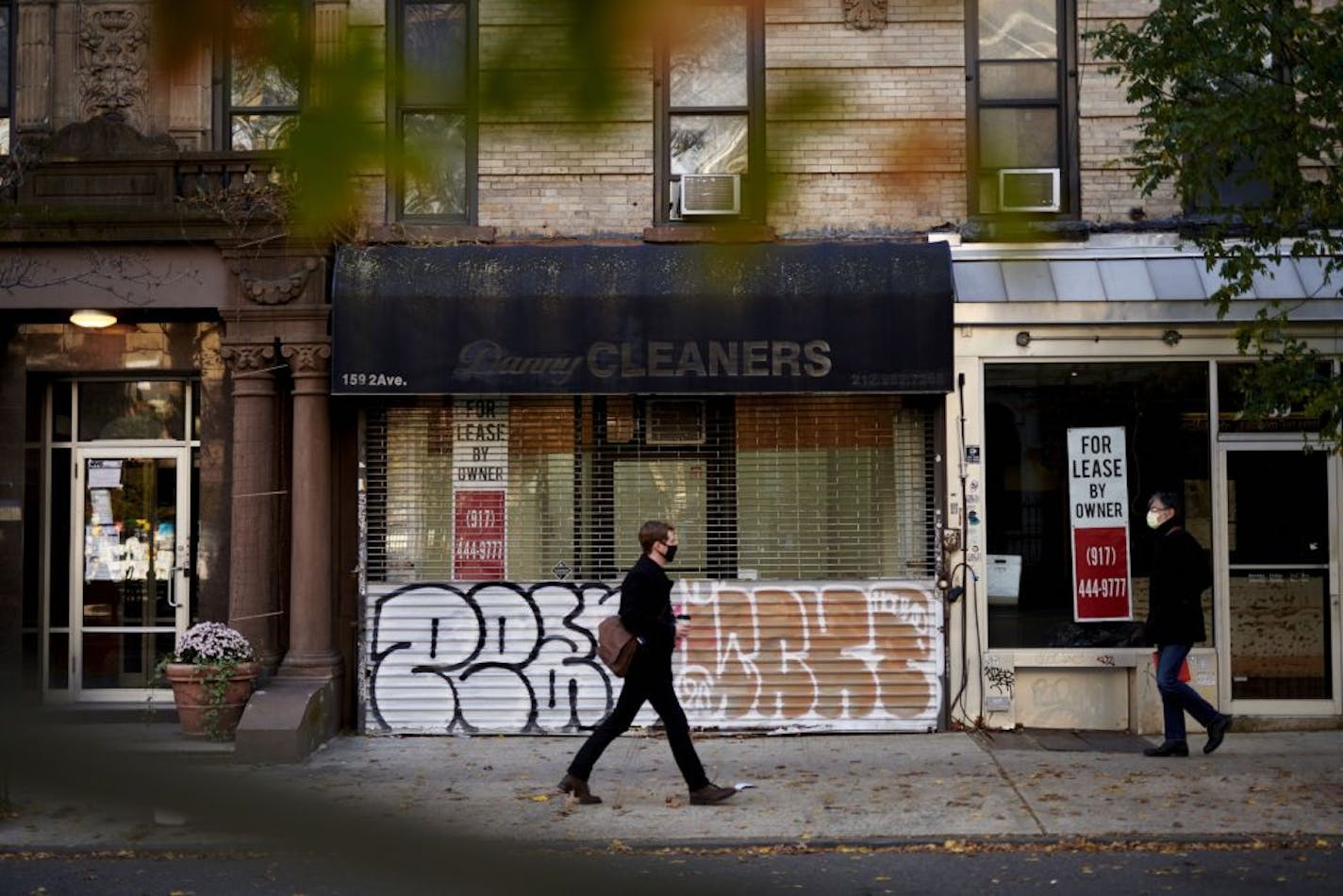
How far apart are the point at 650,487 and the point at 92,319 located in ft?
15.5

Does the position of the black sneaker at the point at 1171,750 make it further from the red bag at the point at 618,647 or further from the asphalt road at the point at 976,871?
the red bag at the point at 618,647

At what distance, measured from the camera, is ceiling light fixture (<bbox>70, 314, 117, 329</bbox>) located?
11.7 metres

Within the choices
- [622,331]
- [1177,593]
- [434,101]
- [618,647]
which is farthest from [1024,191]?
[622,331]

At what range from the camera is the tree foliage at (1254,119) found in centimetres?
832

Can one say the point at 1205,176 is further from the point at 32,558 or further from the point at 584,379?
the point at 32,558

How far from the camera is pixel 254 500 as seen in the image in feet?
37.0

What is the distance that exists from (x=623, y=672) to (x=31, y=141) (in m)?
5.23

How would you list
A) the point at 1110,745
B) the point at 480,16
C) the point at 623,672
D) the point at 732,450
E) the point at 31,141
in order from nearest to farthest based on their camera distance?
the point at 480,16 → the point at 623,672 → the point at 31,141 → the point at 1110,745 → the point at 732,450

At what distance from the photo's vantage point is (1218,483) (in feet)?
37.6

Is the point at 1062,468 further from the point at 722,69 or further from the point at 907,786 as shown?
the point at 722,69

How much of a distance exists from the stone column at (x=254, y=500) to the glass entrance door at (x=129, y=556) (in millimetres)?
1082

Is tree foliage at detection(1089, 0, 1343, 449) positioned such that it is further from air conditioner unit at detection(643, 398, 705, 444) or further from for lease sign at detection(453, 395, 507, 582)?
for lease sign at detection(453, 395, 507, 582)

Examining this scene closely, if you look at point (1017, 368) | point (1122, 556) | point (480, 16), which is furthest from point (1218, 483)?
point (480, 16)

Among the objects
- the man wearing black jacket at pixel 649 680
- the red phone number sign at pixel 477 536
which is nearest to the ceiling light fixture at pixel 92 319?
the red phone number sign at pixel 477 536
